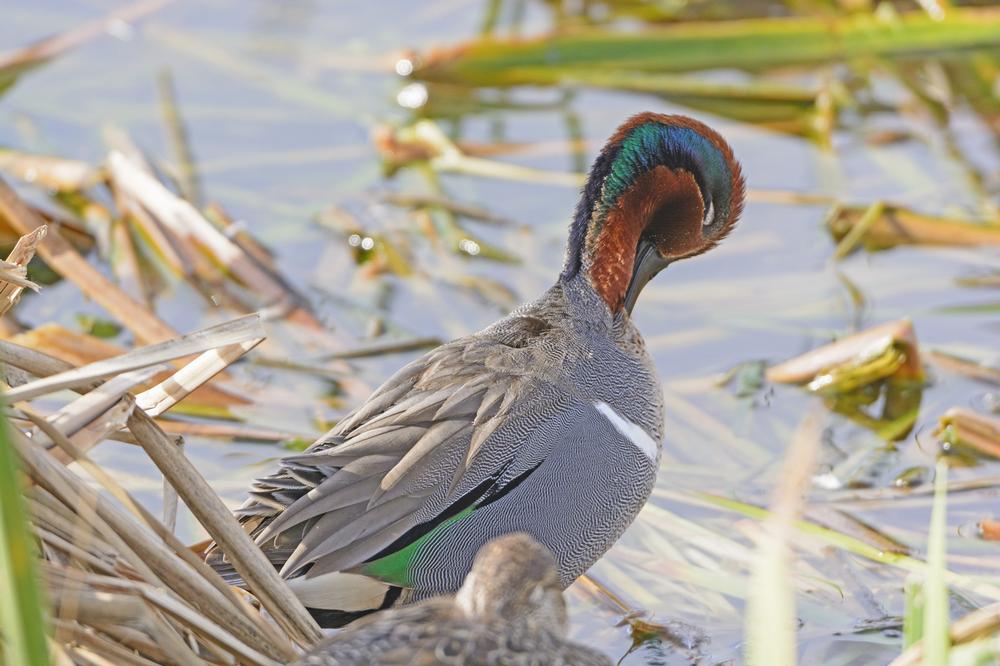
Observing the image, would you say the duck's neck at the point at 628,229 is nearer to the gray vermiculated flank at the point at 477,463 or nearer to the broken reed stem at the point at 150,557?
the gray vermiculated flank at the point at 477,463

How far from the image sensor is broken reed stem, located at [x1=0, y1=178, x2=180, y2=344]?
236 inches

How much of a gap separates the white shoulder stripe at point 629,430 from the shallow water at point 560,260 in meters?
0.62

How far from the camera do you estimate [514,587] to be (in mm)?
3082

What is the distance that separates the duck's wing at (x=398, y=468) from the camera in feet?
13.1

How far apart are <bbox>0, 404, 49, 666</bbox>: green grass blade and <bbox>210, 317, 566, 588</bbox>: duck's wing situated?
1737 millimetres

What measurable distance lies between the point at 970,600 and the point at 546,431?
1.55 metres

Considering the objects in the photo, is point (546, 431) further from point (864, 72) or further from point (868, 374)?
point (864, 72)

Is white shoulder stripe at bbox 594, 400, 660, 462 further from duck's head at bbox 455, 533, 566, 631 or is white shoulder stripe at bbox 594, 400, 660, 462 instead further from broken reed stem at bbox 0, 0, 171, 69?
broken reed stem at bbox 0, 0, 171, 69

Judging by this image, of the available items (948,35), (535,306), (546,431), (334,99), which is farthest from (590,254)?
(948,35)

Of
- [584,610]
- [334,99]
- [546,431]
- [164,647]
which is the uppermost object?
[334,99]

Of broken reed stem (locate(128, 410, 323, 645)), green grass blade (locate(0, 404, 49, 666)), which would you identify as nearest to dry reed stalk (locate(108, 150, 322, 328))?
broken reed stem (locate(128, 410, 323, 645))

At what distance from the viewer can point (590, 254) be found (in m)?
4.75

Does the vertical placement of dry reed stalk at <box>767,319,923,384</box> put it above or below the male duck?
above

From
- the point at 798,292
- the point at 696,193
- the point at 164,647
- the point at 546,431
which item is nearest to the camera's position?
the point at 164,647
